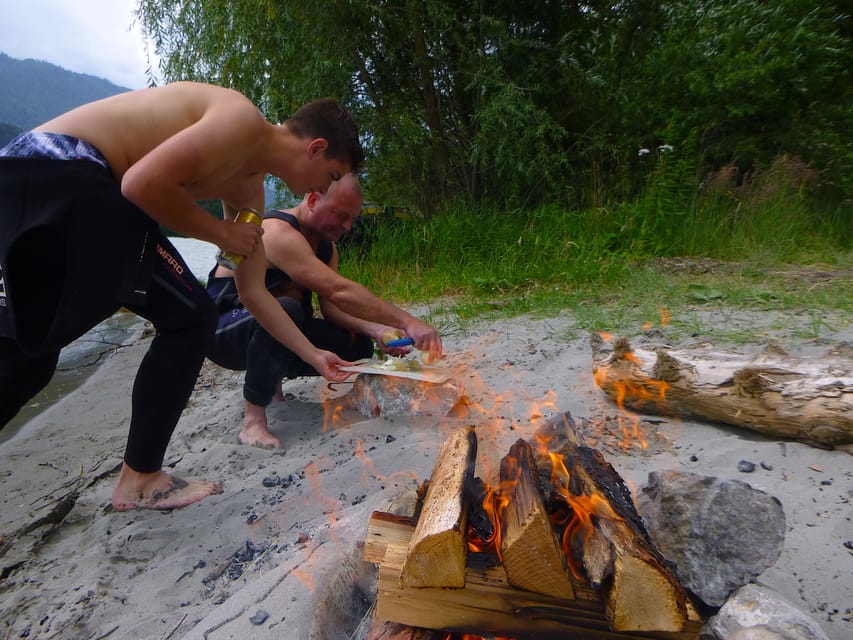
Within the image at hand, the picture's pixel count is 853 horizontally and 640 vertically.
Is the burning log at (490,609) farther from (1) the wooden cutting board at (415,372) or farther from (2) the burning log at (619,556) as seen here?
(1) the wooden cutting board at (415,372)

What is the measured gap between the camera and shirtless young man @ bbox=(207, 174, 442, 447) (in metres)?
3.04

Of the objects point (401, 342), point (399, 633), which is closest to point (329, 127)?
point (401, 342)

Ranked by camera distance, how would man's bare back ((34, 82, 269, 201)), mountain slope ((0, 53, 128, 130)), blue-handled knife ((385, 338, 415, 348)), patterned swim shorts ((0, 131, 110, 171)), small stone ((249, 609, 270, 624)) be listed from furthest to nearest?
mountain slope ((0, 53, 128, 130)), blue-handled knife ((385, 338, 415, 348)), man's bare back ((34, 82, 269, 201)), patterned swim shorts ((0, 131, 110, 171)), small stone ((249, 609, 270, 624))

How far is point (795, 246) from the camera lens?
569 centimetres

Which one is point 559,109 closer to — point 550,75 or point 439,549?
point 550,75

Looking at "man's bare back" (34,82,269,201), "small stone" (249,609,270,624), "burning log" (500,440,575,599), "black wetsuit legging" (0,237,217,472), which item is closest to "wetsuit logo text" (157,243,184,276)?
"black wetsuit legging" (0,237,217,472)

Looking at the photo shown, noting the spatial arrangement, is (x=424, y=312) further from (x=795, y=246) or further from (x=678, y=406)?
(x=795, y=246)

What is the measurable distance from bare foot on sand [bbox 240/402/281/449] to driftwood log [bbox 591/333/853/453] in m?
1.66

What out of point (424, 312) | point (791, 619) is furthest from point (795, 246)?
point (791, 619)

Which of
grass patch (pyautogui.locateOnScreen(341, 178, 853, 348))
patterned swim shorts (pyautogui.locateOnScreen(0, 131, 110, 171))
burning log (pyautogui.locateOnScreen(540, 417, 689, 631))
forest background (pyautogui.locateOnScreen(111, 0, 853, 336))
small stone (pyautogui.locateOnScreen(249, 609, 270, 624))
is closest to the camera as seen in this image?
burning log (pyautogui.locateOnScreen(540, 417, 689, 631))

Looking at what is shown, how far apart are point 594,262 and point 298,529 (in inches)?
166

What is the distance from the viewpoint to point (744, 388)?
2361 mm

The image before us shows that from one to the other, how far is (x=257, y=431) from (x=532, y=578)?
206 cm

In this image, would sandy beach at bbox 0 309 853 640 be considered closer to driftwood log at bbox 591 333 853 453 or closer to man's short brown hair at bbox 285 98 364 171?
driftwood log at bbox 591 333 853 453
